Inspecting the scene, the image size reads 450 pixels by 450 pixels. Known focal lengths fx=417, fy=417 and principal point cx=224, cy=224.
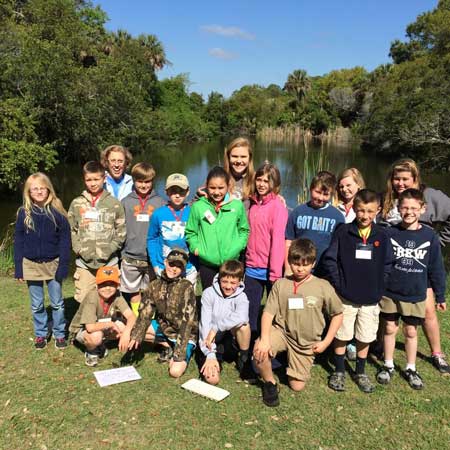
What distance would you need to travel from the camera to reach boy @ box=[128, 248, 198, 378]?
4.34 m

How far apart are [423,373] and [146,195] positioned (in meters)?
3.66

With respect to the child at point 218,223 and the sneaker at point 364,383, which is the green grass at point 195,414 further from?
the child at point 218,223

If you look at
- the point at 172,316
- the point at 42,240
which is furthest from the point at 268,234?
the point at 42,240

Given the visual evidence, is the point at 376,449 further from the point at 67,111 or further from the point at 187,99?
the point at 187,99

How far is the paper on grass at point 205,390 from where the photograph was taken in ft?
12.9

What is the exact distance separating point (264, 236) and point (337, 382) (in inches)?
64.1

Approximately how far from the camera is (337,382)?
4.15m

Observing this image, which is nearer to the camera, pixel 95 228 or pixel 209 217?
pixel 209 217

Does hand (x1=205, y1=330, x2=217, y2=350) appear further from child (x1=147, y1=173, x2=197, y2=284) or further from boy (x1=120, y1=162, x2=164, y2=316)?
boy (x1=120, y1=162, x2=164, y2=316)

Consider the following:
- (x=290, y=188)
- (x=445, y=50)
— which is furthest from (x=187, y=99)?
(x=290, y=188)

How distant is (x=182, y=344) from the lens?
171 inches

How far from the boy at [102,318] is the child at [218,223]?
986mm

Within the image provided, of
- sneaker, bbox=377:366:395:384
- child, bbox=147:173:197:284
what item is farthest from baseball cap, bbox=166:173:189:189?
sneaker, bbox=377:366:395:384

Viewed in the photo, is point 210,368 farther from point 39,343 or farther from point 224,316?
point 39,343
